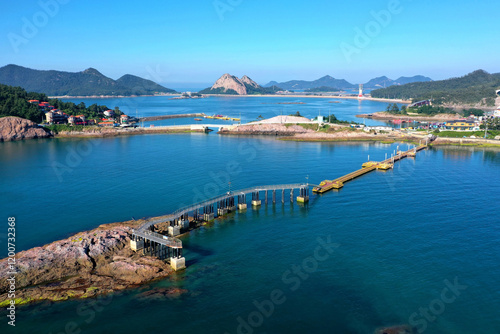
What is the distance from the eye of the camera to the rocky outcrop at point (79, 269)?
22.9 meters

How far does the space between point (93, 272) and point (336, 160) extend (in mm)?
47168

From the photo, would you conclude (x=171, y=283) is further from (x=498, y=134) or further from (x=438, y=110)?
(x=438, y=110)

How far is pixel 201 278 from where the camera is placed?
24.9 meters

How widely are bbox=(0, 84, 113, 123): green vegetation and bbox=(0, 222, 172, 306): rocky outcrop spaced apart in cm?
7964

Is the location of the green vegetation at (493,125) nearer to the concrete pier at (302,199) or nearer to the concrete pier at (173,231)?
the concrete pier at (302,199)

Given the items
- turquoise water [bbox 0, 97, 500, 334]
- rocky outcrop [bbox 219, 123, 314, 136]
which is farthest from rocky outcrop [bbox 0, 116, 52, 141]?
rocky outcrop [bbox 219, 123, 314, 136]

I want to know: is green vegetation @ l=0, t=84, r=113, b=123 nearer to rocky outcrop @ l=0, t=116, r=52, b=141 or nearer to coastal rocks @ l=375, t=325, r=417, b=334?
rocky outcrop @ l=0, t=116, r=52, b=141

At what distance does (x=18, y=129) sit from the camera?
83.9 metres

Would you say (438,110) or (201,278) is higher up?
(438,110)

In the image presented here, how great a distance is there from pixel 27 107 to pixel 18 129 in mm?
13167

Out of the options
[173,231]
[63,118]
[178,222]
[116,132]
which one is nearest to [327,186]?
[178,222]

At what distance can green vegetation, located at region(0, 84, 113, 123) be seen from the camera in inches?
3578

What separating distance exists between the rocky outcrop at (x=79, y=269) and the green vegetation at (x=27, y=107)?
79.6 metres

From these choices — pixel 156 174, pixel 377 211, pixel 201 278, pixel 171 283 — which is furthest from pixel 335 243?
pixel 156 174
